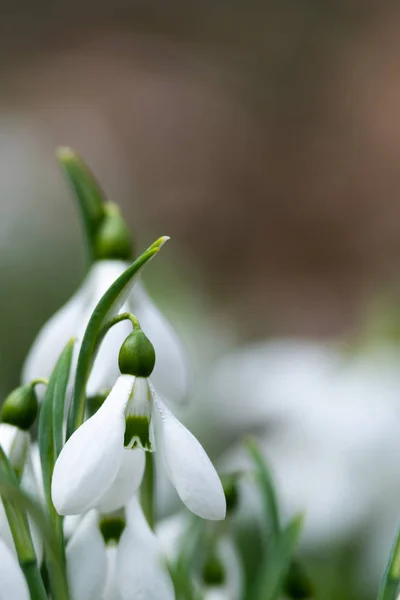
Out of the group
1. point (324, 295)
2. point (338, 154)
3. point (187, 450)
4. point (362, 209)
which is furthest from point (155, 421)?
point (338, 154)

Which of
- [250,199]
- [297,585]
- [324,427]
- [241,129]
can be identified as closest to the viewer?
[297,585]

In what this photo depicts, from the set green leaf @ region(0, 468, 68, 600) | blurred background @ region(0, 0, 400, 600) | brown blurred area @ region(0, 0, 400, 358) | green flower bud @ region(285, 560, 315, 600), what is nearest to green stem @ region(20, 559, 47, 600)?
green leaf @ region(0, 468, 68, 600)

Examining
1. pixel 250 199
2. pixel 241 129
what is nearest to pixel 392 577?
pixel 250 199

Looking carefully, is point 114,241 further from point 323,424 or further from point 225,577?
point 323,424

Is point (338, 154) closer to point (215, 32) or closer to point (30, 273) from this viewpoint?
point (215, 32)

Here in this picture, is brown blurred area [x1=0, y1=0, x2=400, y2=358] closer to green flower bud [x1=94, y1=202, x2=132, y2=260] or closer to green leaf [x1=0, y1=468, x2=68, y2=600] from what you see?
green flower bud [x1=94, y1=202, x2=132, y2=260]

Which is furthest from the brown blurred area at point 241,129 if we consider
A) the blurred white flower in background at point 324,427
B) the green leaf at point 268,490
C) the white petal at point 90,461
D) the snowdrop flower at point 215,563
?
the white petal at point 90,461
